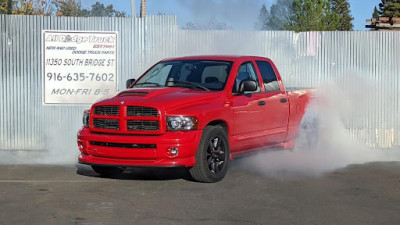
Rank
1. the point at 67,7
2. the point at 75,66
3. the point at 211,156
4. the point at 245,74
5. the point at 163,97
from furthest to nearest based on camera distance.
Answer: the point at 67,7 → the point at 75,66 → the point at 245,74 → the point at 211,156 → the point at 163,97

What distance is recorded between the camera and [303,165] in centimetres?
953

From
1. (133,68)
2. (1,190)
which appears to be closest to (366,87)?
(133,68)

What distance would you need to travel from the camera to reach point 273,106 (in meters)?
9.06

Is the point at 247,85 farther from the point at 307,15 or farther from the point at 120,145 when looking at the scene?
the point at 307,15

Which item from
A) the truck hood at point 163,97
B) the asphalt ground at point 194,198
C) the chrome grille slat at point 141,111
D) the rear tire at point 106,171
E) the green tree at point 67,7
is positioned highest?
the green tree at point 67,7

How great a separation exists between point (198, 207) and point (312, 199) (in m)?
1.48

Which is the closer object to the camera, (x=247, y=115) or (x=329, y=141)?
(x=247, y=115)

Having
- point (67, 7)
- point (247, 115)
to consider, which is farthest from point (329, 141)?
point (67, 7)

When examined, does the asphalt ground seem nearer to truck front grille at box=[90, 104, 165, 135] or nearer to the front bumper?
the front bumper

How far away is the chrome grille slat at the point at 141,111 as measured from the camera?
7.35m

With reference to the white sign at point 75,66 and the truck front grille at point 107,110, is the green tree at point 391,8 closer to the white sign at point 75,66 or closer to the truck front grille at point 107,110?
the white sign at point 75,66

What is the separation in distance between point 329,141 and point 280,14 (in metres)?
22.8

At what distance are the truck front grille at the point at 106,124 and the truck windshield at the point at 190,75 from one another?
126 cm

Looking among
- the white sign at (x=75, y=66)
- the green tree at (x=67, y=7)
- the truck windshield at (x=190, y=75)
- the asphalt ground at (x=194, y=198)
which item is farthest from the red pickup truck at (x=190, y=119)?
the green tree at (x=67, y=7)
